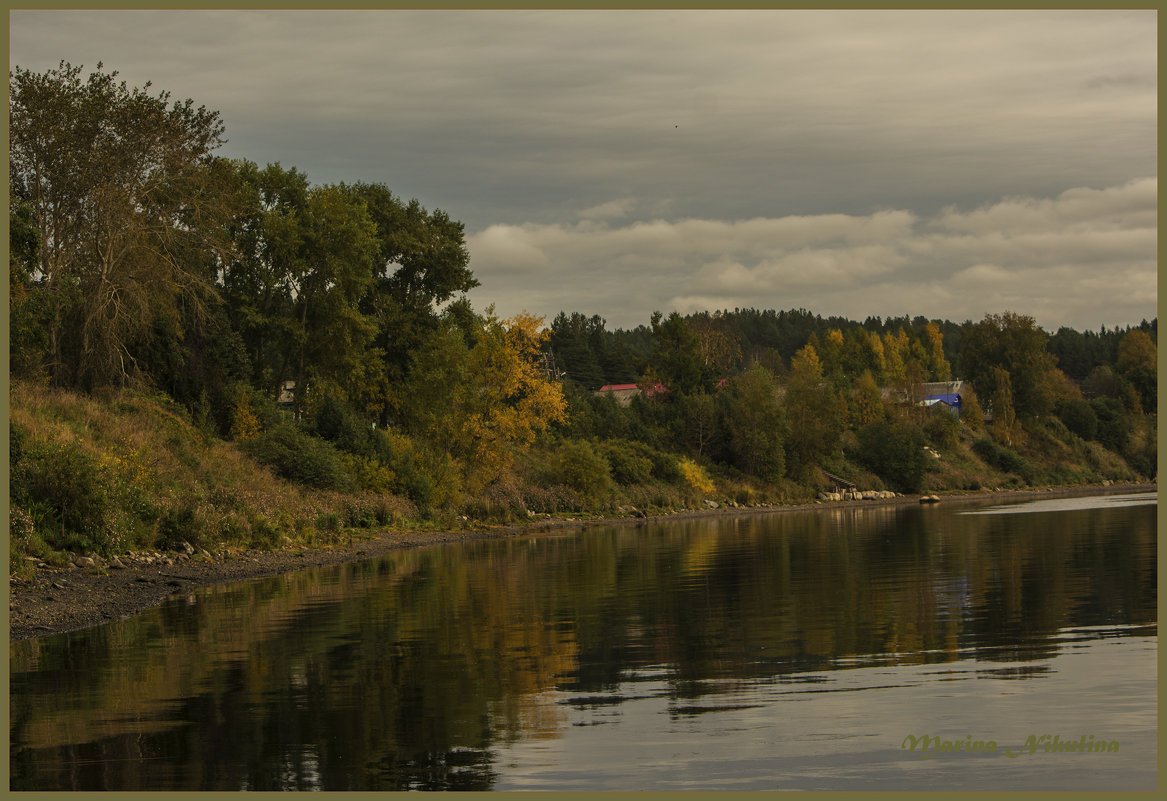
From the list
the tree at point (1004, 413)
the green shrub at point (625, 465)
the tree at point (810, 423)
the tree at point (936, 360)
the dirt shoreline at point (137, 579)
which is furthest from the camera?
the tree at point (936, 360)

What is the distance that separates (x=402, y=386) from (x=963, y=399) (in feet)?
258

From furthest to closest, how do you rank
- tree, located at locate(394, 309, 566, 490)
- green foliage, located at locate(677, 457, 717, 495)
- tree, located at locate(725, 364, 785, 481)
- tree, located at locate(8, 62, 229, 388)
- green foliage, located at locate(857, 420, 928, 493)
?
1. green foliage, located at locate(857, 420, 928, 493)
2. tree, located at locate(725, 364, 785, 481)
3. green foliage, located at locate(677, 457, 717, 495)
4. tree, located at locate(394, 309, 566, 490)
5. tree, located at locate(8, 62, 229, 388)

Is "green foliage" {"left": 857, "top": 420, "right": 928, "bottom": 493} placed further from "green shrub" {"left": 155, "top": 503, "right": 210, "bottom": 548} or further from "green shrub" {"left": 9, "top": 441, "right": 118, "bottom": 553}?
"green shrub" {"left": 9, "top": 441, "right": 118, "bottom": 553}

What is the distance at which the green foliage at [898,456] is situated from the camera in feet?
344

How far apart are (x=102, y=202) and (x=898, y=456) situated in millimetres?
75360

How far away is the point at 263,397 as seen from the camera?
59.5 meters

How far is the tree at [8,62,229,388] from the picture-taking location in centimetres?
4722

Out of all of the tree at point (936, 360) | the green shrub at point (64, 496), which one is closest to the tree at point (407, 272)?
the green shrub at point (64, 496)

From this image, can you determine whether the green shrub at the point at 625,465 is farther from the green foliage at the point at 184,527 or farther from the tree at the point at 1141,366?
the tree at the point at 1141,366

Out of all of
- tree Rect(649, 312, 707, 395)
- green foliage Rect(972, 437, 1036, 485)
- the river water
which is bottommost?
green foliage Rect(972, 437, 1036, 485)

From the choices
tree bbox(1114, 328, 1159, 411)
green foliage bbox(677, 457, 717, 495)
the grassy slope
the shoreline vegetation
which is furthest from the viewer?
tree bbox(1114, 328, 1159, 411)

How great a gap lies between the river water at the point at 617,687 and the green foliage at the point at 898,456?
249ft

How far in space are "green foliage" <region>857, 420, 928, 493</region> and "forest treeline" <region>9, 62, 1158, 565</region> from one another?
4255mm

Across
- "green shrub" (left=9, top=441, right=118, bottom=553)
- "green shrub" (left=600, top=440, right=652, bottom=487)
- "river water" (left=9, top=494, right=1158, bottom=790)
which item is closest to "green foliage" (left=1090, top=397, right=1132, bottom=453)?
"green shrub" (left=600, top=440, right=652, bottom=487)
